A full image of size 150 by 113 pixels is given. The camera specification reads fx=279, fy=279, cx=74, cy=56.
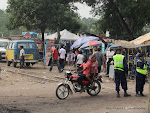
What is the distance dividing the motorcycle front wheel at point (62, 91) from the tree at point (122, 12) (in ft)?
57.2

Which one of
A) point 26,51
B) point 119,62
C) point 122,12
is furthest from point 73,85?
point 122,12

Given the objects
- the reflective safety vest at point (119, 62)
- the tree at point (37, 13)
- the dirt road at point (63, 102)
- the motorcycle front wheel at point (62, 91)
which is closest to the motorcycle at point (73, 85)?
the motorcycle front wheel at point (62, 91)

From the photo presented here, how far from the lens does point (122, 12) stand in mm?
27547

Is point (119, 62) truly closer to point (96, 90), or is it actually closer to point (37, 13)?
point (96, 90)

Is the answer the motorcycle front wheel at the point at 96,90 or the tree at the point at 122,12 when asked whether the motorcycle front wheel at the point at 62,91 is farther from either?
the tree at the point at 122,12

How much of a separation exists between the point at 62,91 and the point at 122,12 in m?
19.7

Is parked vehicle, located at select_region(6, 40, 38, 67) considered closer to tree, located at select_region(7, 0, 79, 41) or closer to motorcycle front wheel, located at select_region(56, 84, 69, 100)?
tree, located at select_region(7, 0, 79, 41)

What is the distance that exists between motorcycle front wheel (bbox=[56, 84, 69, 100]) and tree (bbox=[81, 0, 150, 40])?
687 inches

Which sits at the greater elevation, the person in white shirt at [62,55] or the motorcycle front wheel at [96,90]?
the person in white shirt at [62,55]

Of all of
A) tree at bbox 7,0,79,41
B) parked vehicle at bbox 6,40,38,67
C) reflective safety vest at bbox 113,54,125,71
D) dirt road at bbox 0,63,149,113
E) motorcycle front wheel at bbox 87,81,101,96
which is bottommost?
dirt road at bbox 0,63,149,113

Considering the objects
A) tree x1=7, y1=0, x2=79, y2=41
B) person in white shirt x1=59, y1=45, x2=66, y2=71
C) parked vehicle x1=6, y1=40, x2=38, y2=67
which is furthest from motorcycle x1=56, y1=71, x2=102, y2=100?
tree x1=7, y1=0, x2=79, y2=41

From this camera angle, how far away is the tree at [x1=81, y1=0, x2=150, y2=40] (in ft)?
87.0

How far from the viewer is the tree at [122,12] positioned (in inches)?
1044

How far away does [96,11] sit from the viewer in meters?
30.5
